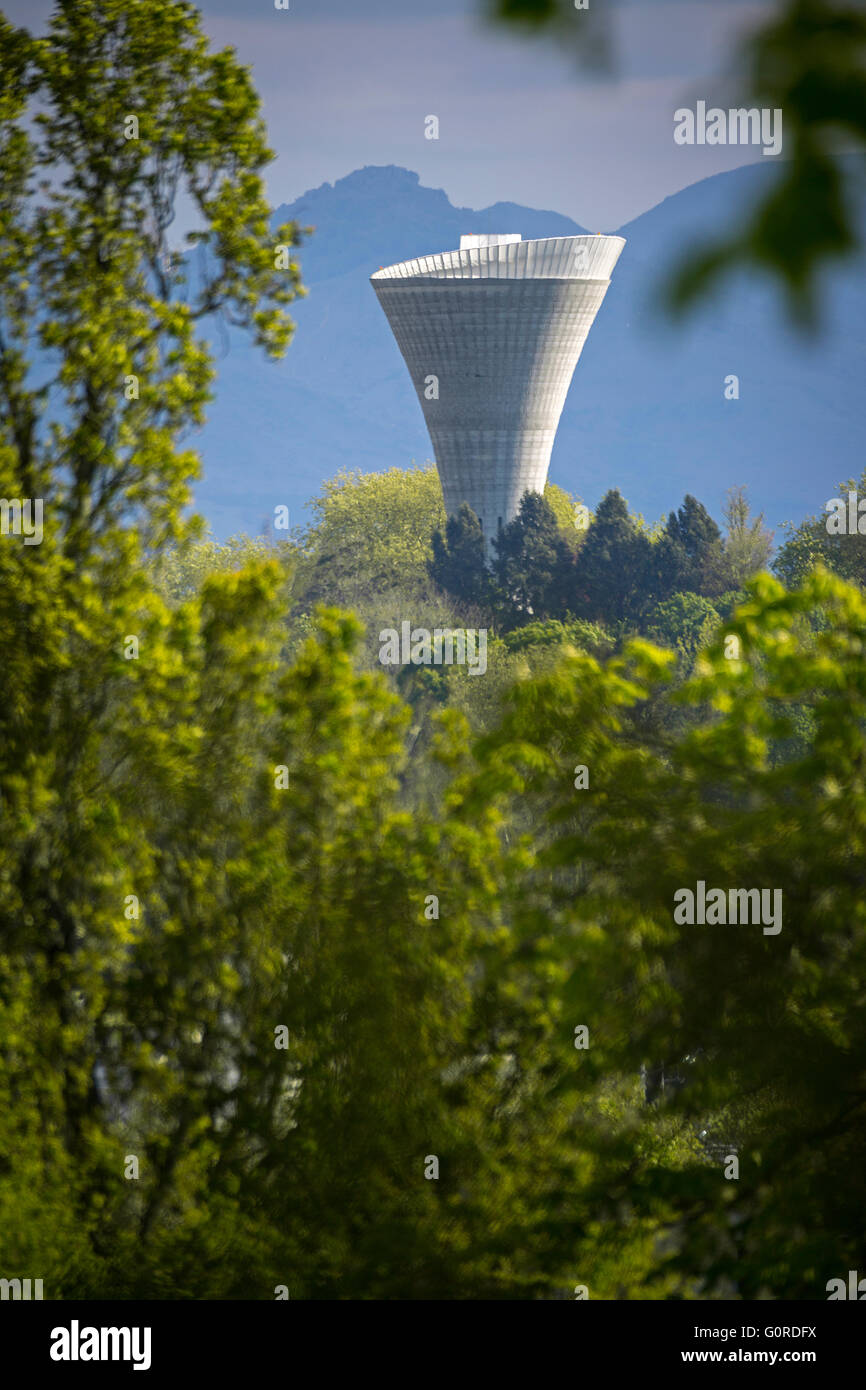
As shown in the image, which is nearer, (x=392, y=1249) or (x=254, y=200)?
(x=392, y=1249)

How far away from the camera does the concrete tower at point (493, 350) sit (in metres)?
60.2

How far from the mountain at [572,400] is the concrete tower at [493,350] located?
18.9 ft

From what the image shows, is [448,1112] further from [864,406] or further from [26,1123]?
[864,406]

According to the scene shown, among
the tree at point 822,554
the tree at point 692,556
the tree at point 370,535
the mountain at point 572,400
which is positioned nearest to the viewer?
the tree at point 822,554

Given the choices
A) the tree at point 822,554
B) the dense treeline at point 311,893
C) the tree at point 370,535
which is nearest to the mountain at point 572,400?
the tree at point 370,535

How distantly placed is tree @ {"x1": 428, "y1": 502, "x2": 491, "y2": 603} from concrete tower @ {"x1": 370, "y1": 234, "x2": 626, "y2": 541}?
292 inches

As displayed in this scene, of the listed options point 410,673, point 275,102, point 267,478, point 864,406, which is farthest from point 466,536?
point 267,478

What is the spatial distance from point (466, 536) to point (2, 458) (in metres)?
46.1

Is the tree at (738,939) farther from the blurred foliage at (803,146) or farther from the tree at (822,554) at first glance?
the tree at (822,554)

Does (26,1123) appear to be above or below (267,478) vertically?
below

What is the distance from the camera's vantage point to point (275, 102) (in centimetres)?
655

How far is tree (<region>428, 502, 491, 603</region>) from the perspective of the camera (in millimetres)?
49094

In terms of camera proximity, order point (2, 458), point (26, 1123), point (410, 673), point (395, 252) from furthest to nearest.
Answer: point (395, 252) < point (410, 673) < point (2, 458) < point (26, 1123)

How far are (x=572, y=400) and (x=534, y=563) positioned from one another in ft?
304
